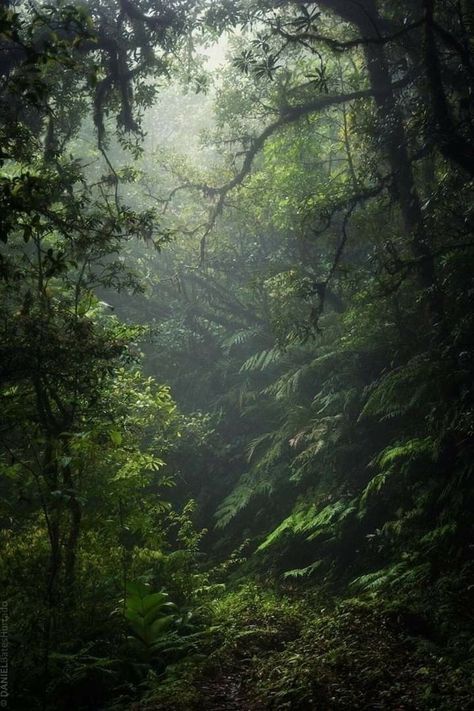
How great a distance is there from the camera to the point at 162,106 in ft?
111

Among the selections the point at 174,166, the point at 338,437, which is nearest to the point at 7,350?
the point at 338,437

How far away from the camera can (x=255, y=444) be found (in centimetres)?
1167

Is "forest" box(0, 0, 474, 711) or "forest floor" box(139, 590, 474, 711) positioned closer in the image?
"forest floor" box(139, 590, 474, 711)

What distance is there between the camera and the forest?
15.9 ft

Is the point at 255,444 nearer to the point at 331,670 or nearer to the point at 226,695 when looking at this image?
the point at 226,695

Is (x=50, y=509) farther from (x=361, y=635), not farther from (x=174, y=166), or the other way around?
(x=174, y=166)

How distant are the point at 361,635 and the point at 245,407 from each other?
361 inches

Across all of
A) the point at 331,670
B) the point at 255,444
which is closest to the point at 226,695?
the point at 331,670

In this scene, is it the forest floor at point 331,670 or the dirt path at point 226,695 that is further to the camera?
the dirt path at point 226,695

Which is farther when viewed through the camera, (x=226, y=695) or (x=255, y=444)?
(x=255, y=444)

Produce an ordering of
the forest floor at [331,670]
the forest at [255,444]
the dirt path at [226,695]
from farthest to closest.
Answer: the forest at [255,444] < the dirt path at [226,695] < the forest floor at [331,670]

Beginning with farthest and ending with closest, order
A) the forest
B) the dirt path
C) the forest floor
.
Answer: the forest < the dirt path < the forest floor

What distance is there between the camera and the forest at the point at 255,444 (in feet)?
15.9

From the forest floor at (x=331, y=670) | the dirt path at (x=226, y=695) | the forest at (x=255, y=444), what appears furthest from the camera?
the forest at (x=255, y=444)
